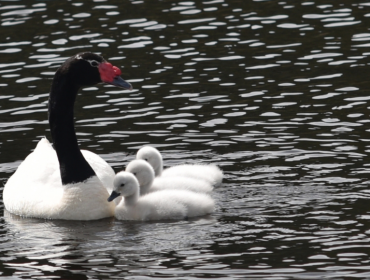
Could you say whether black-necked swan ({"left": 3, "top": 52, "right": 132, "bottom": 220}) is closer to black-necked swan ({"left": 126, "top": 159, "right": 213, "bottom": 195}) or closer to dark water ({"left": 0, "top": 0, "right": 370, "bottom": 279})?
dark water ({"left": 0, "top": 0, "right": 370, "bottom": 279})

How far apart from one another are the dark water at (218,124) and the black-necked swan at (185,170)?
18cm

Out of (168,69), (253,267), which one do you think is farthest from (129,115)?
(253,267)

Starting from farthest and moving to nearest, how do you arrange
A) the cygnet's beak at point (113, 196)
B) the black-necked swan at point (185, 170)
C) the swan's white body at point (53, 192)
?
1. the black-necked swan at point (185, 170)
2. the swan's white body at point (53, 192)
3. the cygnet's beak at point (113, 196)

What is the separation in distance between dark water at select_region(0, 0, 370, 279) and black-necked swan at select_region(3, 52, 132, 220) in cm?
22

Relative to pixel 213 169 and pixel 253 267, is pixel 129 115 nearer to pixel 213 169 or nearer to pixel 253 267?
pixel 213 169

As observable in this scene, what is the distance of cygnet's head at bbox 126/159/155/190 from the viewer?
12.6m

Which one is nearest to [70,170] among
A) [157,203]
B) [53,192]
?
[53,192]

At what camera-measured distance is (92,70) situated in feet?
40.9

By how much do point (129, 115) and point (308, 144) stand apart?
346cm

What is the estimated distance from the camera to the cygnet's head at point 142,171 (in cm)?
1262

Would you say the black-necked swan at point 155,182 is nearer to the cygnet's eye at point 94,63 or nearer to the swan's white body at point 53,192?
the swan's white body at point 53,192

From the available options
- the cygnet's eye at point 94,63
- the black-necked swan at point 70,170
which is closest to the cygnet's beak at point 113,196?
the black-necked swan at point 70,170

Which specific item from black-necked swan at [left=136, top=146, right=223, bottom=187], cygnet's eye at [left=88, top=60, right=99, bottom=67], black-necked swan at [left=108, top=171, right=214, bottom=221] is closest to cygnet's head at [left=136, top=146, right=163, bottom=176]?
black-necked swan at [left=136, top=146, right=223, bottom=187]

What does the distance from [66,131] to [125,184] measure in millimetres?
1178
